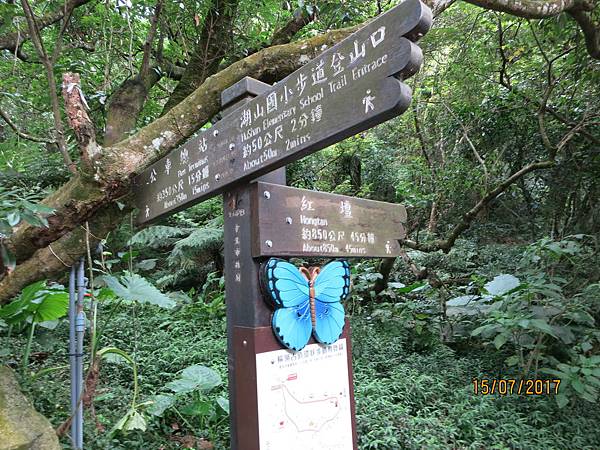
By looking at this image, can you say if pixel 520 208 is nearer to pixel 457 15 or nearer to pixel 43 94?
pixel 457 15

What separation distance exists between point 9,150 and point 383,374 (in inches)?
198

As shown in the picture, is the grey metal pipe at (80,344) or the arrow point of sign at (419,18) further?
the grey metal pipe at (80,344)

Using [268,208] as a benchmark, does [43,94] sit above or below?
above

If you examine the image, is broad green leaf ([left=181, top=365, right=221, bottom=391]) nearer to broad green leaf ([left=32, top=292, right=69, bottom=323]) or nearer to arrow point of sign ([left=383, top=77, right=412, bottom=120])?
broad green leaf ([left=32, top=292, right=69, bottom=323])

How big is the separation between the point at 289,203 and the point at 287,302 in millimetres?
416


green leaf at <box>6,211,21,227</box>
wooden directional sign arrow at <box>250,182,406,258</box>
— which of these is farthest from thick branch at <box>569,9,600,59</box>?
green leaf at <box>6,211,21,227</box>

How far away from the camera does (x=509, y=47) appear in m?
5.50

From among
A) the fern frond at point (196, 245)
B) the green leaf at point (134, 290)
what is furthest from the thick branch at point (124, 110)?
the fern frond at point (196, 245)

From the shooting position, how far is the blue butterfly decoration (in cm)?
173

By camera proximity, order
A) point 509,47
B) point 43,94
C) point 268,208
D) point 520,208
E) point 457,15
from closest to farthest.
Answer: point 268,208, point 43,94, point 509,47, point 457,15, point 520,208

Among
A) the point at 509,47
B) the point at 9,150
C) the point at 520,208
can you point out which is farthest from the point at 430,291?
the point at 9,150

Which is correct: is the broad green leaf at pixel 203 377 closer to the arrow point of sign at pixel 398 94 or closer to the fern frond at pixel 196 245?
the arrow point of sign at pixel 398 94

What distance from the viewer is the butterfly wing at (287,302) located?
5.65ft
